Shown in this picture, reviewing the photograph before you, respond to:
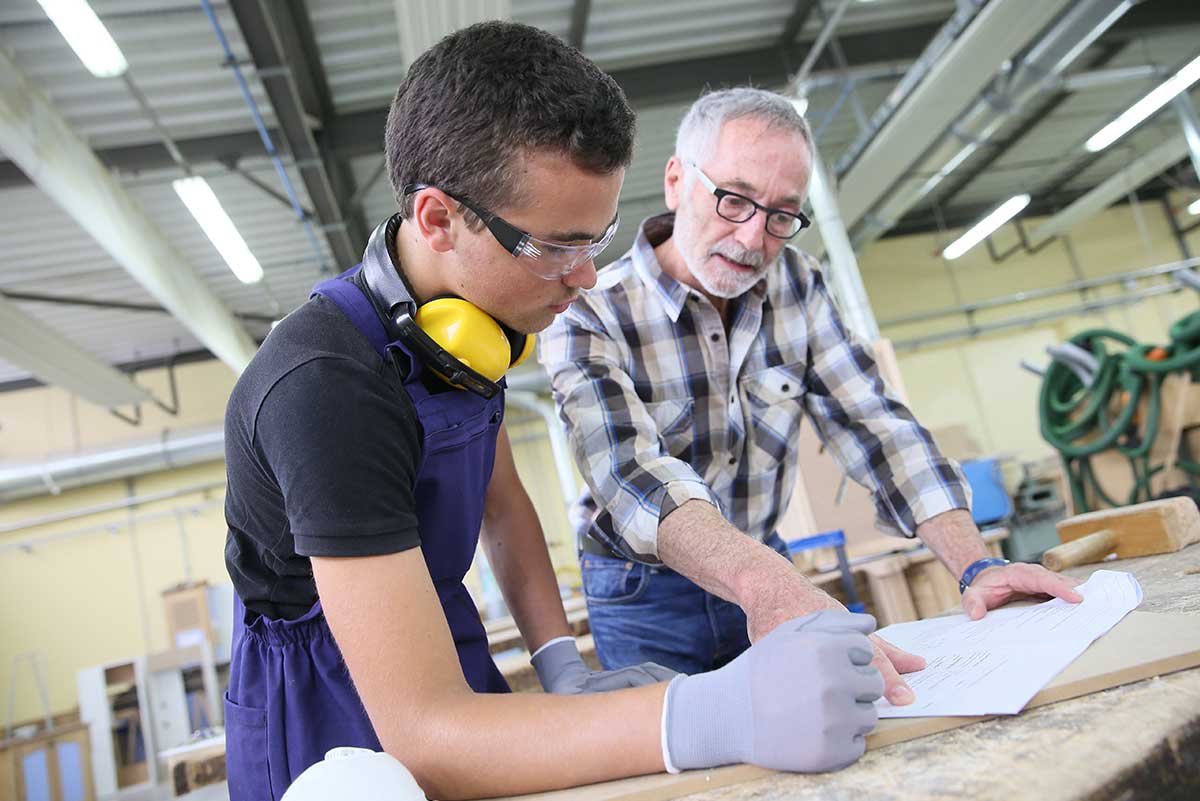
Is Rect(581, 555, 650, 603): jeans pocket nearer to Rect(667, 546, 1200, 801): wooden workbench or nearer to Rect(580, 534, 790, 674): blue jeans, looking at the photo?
Rect(580, 534, 790, 674): blue jeans

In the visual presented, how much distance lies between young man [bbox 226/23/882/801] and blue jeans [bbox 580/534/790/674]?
380mm

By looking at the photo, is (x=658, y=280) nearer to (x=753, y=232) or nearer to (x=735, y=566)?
(x=753, y=232)

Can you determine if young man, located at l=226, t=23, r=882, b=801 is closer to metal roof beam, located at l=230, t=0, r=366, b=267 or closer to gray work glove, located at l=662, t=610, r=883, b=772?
gray work glove, located at l=662, t=610, r=883, b=772

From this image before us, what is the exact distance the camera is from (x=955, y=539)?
144 centimetres

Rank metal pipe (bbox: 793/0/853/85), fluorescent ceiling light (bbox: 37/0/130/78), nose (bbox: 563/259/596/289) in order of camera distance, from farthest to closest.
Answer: metal pipe (bbox: 793/0/853/85)
fluorescent ceiling light (bbox: 37/0/130/78)
nose (bbox: 563/259/596/289)

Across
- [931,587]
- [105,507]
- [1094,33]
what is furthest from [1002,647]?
[105,507]

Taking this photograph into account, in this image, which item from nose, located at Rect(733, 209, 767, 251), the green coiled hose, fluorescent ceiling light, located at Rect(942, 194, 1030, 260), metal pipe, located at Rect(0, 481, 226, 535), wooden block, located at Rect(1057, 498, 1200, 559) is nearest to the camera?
wooden block, located at Rect(1057, 498, 1200, 559)

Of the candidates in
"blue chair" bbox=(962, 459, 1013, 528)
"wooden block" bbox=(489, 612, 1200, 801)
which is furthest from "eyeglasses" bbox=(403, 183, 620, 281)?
"blue chair" bbox=(962, 459, 1013, 528)

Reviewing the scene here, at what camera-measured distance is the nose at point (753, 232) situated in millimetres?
1559

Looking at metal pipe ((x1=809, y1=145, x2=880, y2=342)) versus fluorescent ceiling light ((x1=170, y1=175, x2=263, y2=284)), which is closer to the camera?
fluorescent ceiling light ((x1=170, y1=175, x2=263, y2=284))

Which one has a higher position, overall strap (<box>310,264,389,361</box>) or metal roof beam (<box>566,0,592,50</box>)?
metal roof beam (<box>566,0,592,50</box>)

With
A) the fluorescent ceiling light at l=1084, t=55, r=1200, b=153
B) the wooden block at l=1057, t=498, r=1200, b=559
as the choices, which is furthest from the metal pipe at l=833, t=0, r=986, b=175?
the wooden block at l=1057, t=498, r=1200, b=559

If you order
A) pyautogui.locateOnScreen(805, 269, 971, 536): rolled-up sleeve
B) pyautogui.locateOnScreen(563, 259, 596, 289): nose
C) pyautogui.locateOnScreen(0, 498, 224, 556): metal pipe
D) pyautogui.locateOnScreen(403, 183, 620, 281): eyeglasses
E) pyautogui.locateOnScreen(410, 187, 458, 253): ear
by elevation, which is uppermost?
pyautogui.locateOnScreen(0, 498, 224, 556): metal pipe

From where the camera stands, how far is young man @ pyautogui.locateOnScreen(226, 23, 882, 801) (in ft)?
2.58
